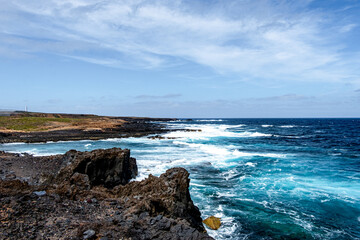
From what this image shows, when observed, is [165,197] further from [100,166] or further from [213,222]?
[100,166]

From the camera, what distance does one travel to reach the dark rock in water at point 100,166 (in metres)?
15.4

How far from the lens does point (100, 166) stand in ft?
53.9

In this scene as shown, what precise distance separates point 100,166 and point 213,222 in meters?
8.37

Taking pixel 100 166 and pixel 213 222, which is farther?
pixel 100 166

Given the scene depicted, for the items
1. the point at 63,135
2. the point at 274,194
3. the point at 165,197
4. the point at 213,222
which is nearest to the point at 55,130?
the point at 63,135

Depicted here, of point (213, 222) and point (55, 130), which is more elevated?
point (55, 130)

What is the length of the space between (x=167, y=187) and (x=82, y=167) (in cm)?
719

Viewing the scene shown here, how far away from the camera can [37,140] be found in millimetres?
42062

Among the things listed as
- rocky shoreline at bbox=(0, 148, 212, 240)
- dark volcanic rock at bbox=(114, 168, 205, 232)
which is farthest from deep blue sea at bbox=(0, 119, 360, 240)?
rocky shoreline at bbox=(0, 148, 212, 240)

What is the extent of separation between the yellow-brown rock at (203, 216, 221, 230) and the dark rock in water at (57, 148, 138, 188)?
23.0ft

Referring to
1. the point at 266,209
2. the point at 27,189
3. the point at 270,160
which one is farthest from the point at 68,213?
the point at 270,160

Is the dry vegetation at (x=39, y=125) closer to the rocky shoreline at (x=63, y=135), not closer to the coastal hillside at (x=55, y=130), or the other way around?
the coastal hillside at (x=55, y=130)

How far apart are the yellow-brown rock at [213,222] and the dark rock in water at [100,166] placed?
23.0ft

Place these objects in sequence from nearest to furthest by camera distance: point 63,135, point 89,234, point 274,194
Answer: point 89,234 < point 274,194 < point 63,135
